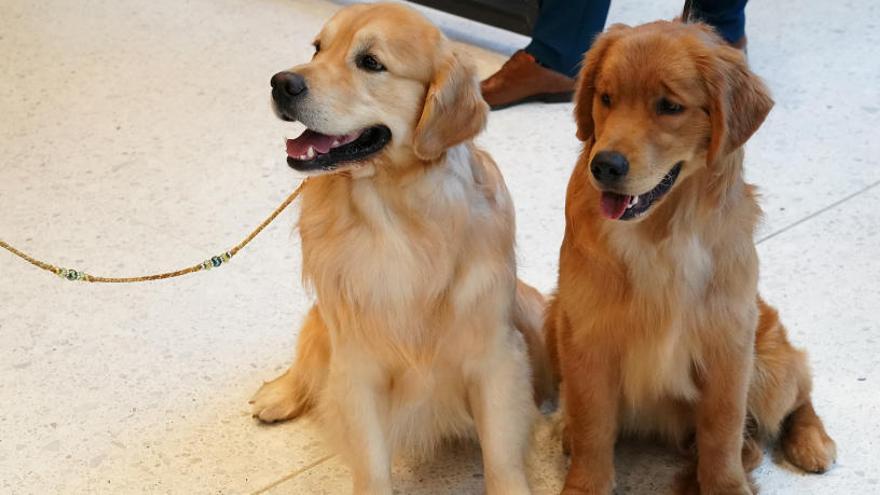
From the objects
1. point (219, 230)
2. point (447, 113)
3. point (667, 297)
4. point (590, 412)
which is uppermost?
point (447, 113)

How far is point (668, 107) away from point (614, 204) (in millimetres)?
192

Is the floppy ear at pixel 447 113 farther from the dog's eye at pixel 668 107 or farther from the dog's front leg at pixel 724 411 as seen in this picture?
the dog's front leg at pixel 724 411

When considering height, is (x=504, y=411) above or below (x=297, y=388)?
above

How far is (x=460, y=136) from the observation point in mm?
1997

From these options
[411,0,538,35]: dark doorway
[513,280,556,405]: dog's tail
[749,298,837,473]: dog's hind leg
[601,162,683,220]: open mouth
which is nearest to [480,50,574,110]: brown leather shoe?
[411,0,538,35]: dark doorway

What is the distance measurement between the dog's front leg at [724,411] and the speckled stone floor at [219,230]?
0.54 ft

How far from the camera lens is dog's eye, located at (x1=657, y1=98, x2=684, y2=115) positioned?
1.92 metres

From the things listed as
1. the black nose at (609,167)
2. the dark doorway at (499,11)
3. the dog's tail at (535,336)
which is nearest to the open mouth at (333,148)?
the black nose at (609,167)

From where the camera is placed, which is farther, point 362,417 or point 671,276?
point 362,417

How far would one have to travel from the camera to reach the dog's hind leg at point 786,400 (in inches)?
89.5

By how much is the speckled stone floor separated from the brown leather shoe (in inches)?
2.3

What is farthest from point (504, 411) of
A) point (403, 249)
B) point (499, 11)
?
point (499, 11)

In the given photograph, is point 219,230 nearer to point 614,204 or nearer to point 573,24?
point 573,24

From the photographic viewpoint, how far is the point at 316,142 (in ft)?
6.51
